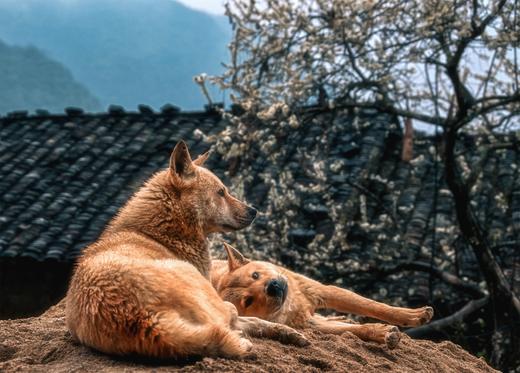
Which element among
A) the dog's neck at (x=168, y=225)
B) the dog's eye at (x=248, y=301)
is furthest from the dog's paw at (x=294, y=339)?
the dog's neck at (x=168, y=225)

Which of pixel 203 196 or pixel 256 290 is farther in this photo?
pixel 203 196

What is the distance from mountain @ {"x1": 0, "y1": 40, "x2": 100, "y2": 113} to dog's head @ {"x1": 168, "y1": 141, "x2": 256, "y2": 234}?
82.2m

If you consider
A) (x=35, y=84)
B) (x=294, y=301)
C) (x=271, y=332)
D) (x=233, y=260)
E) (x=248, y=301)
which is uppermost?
(x=35, y=84)

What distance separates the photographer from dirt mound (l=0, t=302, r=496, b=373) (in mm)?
3564

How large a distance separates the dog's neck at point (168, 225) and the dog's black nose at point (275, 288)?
1.31ft

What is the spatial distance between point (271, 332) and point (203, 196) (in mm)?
1027

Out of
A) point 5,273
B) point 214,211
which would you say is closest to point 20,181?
point 5,273

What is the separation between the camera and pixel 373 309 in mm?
5242

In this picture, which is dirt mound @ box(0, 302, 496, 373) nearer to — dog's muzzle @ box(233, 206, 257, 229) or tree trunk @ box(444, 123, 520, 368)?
dog's muzzle @ box(233, 206, 257, 229)

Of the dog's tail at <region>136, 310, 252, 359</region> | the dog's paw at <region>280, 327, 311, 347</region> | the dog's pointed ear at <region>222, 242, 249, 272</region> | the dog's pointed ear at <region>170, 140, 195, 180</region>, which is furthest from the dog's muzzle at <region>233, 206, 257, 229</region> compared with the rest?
the dog's tail at <region>136, 310, 252, 359</region>

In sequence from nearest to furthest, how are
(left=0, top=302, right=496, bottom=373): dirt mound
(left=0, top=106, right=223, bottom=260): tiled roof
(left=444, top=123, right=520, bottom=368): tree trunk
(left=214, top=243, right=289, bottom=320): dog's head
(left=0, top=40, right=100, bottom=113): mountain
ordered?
1. (left=0, top=302, right=496, bottom=373): dirt mound
2. (left=214, top=243, right=289, bottom=320): dog's head
3. (left=444, top=123, right=520, bottom=368): tree trunk
4. (left=0, top=106, right=223, bottom=260): tiled roof
5. (left=0, top=40, right=100, bottom=113): mountain

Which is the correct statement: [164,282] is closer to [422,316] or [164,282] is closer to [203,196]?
[203,196]

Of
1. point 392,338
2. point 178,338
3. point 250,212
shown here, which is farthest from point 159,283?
point 392,338

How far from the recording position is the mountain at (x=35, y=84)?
278 feet
